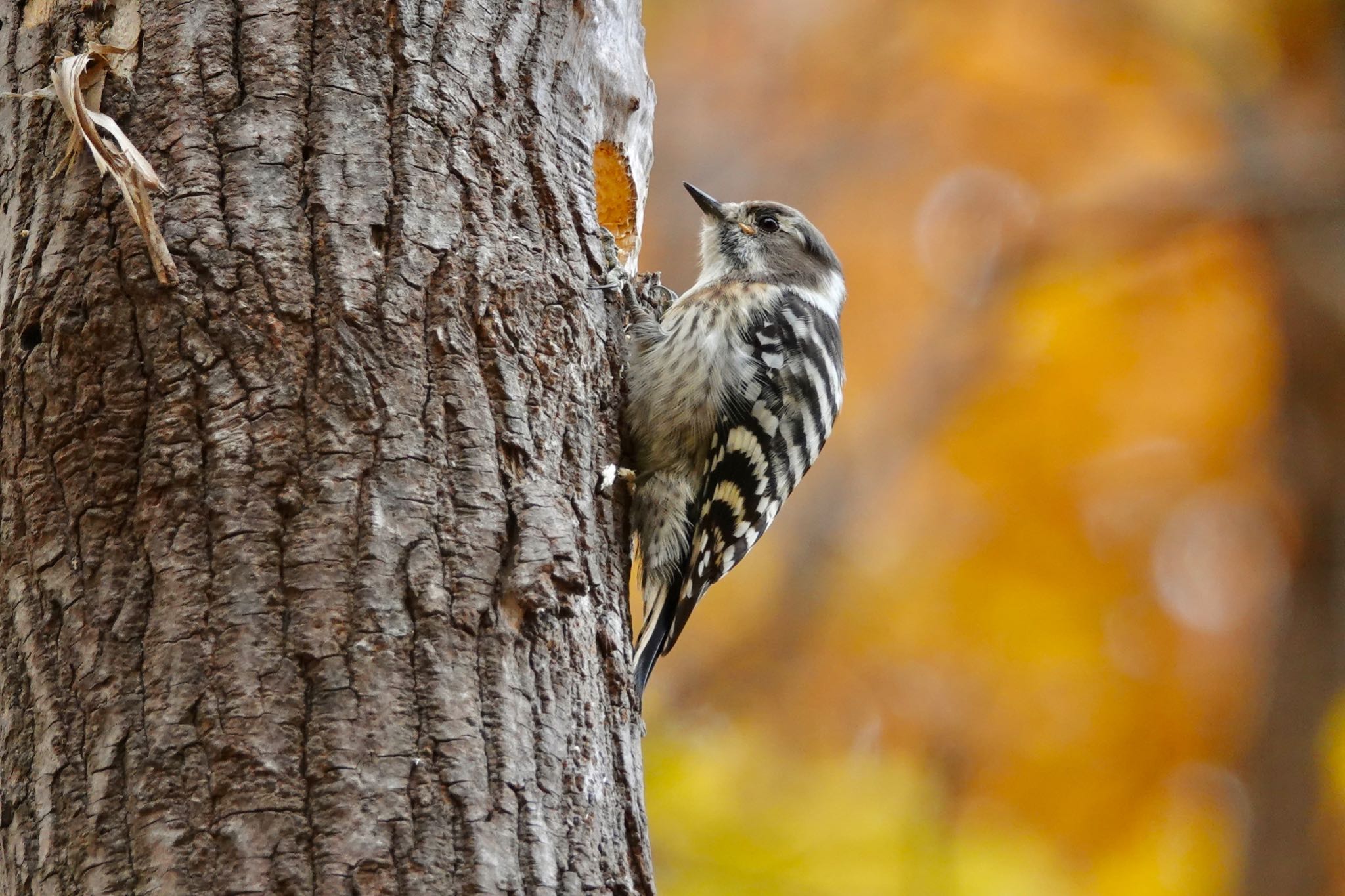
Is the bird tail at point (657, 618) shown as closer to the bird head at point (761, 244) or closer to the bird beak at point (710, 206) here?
the bird head at point (761, 244)

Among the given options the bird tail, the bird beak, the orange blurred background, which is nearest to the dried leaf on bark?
the bird tail

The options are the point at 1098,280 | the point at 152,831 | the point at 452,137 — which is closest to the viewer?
the point at 152,831

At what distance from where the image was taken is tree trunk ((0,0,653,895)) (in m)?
2.18

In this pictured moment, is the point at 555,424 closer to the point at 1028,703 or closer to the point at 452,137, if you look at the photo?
the point at 452,137

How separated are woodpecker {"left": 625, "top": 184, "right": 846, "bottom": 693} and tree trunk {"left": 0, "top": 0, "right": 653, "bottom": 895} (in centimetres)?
77

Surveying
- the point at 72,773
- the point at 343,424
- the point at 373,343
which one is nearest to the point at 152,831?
the point at 72,773

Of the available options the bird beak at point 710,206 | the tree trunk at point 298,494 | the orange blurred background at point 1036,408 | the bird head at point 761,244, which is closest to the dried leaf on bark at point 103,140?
the tree trunk at point 298,494

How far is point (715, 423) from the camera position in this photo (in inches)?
154

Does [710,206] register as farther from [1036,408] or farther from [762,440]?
[1036,408]

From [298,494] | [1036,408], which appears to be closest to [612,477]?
[298,494]

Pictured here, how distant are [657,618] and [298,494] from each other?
1709 mm

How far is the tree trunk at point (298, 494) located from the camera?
2176 mm

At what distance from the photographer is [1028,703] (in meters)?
9.38

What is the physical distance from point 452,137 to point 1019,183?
9057 mm
